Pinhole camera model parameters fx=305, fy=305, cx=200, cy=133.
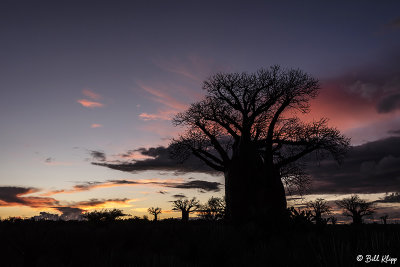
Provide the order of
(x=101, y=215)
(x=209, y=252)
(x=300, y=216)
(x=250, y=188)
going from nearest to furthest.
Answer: (x=209, y=252) < (x=300, y=216) < (x=250, y=188) < (x=101, y=215)

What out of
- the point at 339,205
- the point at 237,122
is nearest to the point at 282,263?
→ the point at 237,122

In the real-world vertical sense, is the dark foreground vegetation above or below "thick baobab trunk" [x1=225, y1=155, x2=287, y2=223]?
below

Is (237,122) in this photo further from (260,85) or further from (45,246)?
(45,246)

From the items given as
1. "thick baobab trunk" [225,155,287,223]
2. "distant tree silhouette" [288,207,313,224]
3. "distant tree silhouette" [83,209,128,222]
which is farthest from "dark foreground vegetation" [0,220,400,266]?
"distant tree silhouette" [83,209,128,222]

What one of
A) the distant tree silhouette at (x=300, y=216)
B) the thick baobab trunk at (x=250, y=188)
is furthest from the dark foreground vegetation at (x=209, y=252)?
the thick baobab trunk at (x=250, y=188)

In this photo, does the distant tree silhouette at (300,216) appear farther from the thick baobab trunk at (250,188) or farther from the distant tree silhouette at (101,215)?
the distant tree silhouette at (101,215)

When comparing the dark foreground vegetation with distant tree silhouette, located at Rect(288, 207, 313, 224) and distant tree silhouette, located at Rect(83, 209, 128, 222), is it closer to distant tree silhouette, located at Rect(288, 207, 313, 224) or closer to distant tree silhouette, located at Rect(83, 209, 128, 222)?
distant tree silhouette, located at Rect(288, 207, 313, 224)

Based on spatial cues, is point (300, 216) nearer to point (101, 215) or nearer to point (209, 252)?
point (209, 252)

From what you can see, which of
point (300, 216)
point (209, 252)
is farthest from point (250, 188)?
point (209, 252)

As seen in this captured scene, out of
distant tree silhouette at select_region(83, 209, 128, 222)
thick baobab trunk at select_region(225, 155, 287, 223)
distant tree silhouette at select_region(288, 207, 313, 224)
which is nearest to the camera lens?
distant tree silhouette at select_region(288, 207, 313, 224)

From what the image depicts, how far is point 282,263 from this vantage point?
3.04 metres

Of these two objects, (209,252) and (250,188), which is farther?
(250,188)

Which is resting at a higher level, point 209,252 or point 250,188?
point 250,188

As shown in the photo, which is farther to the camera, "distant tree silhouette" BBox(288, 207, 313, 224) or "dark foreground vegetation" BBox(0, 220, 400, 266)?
"distant tree silhouette" BBox(288, 207, 313, 224)
